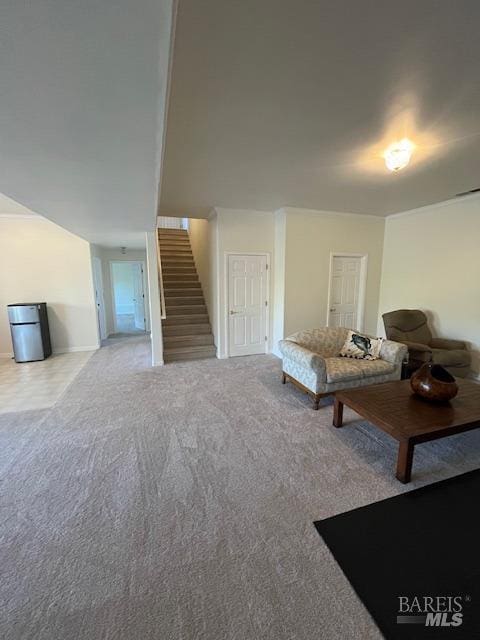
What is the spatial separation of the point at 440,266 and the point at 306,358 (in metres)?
3.09

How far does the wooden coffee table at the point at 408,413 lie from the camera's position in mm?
1929

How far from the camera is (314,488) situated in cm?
190

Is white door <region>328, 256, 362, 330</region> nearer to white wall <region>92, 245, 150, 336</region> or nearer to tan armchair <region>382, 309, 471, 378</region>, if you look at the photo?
tan armchair <region>382, 309, 471, 378</region>

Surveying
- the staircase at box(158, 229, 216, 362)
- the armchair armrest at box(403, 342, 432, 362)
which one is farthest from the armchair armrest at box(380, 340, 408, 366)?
the staircase at box(158, 229, 216, 362)

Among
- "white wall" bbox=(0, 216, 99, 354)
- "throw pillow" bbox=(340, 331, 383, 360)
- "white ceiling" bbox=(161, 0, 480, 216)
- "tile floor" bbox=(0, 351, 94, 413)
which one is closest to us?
"white ceiling" bbox=(161, 0, 480, 216)

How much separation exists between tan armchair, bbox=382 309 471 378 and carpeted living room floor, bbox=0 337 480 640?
4.25 ft

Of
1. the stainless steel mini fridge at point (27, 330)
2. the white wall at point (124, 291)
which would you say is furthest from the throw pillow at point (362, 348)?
the white wall at point (124, 291)

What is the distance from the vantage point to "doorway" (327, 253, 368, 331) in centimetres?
514

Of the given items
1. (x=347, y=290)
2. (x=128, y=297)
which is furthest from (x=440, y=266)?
(x=128, y=297)

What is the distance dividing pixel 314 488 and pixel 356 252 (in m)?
4.44

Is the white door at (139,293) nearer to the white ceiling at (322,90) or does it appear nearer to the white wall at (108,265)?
the white wall at (108,265)

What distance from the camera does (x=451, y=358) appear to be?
142 inches

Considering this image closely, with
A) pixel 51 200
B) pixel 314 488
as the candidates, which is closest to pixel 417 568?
pixel 314 488

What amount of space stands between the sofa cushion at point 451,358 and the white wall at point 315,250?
1.87 metres
